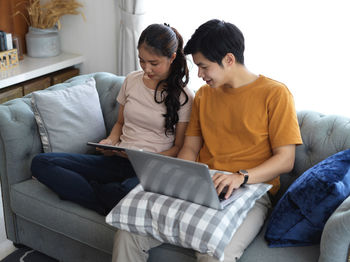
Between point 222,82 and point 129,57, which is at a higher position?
point 222,82

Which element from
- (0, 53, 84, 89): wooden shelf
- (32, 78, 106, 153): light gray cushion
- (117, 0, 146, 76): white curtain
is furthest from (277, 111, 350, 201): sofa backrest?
(0, 53, 84, 89): wooden shelf

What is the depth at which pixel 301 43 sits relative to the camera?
255 cm

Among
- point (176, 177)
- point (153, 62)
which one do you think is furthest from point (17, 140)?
point (176, 177)

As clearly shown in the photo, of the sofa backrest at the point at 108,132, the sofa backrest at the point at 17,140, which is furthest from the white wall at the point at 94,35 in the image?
the sofa backrest at the point at 17,140

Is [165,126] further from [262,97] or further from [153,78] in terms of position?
[262,97]

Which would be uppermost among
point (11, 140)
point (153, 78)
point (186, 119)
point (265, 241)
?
point (153, 78)

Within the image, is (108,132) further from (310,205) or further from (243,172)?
(310,205)

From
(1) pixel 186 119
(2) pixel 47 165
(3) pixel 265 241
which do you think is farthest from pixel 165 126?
(3) pixel 265 241

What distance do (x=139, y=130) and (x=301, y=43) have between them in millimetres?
1110

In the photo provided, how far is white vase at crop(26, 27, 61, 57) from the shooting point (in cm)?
324

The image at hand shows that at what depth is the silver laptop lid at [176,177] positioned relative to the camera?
4.70 feet

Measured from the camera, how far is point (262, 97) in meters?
1.75

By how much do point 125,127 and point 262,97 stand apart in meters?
0.70

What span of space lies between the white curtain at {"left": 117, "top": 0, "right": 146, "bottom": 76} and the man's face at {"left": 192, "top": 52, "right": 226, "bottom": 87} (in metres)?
1.34
